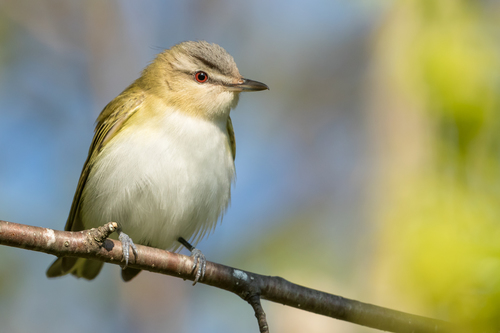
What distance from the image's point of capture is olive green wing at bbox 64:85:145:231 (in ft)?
15.3

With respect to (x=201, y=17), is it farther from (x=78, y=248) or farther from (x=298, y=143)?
(x=78, y=248)

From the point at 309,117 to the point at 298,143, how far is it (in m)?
0.48

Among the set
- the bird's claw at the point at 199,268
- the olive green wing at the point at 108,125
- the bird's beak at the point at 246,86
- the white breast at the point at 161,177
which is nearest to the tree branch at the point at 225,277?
the bird's claw at the point at 199,268

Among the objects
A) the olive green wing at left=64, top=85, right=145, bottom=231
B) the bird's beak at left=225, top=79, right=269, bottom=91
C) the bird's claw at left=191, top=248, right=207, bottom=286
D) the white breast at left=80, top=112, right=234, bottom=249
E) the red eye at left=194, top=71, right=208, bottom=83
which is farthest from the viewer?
the red eye at left=194, top=71, right=208, bottom=83

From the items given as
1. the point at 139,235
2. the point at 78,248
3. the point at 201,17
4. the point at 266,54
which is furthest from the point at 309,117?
the point at 78,248

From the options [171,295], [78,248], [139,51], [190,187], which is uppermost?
[139,51]

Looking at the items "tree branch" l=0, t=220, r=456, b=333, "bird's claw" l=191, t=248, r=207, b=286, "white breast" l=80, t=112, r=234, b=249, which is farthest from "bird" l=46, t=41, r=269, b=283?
"tree branch" l=0, t=220, r=456, b=333

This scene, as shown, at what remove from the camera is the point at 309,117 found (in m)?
8.32

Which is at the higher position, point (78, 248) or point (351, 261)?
point (351, 261)

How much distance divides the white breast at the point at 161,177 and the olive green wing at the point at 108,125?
100 mm

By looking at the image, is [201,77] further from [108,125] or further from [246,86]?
[108,125]

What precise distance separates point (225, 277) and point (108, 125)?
1965mm

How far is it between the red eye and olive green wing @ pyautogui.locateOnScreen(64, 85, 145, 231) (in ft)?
1.80

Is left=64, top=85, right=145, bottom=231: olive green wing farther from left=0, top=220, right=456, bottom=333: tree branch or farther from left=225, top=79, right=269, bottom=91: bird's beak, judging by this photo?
left=0, top=220, right=456, bottom=333: tree branch
